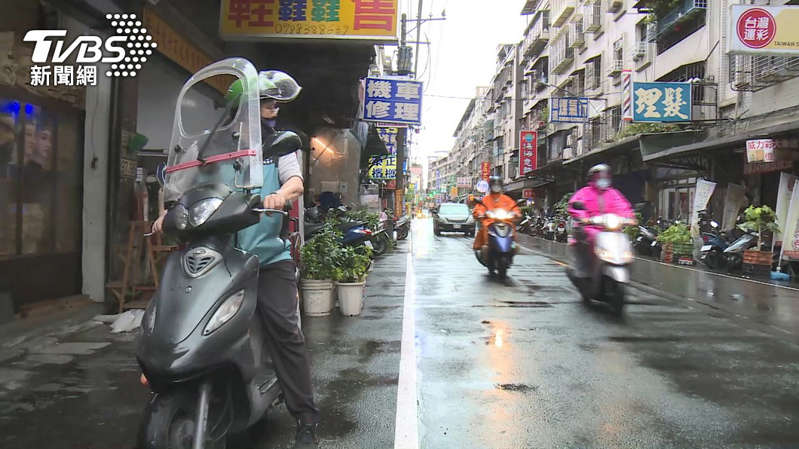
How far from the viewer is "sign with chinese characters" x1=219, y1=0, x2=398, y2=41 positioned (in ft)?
26.7

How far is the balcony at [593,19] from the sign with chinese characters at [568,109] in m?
5.55

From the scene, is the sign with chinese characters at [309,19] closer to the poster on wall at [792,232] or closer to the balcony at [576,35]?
the poster on wall at [792,232]

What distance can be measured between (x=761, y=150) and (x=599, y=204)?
330 inches

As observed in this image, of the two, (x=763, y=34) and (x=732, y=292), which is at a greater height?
(x=763, y=34)

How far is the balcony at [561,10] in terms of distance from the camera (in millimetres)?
34344

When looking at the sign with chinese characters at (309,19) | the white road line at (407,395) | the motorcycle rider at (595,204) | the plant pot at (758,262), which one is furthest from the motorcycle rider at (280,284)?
the plant pot at (758,262)

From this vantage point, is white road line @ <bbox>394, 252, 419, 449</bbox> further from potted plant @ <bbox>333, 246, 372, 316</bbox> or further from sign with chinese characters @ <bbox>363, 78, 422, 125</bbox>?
sign with chinese characters @ <bbox>363, 78, 422, 125</bbox>

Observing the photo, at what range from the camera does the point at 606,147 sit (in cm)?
2277

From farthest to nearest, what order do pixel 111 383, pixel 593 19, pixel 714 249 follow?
1. pixel 593 19
2. pixel 714 249
3. pixel 111 383

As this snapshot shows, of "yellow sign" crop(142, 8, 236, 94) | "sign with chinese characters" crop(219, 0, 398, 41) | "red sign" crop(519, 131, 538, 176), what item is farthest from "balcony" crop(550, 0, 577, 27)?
"yellow sign" crop(142, 8, 236, 94)

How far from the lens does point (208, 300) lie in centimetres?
242

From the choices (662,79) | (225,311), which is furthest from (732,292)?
(662,79)

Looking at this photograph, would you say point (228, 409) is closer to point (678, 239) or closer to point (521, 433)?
point (521, 433)

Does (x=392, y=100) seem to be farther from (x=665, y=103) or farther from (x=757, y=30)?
(x=757, y=30)
